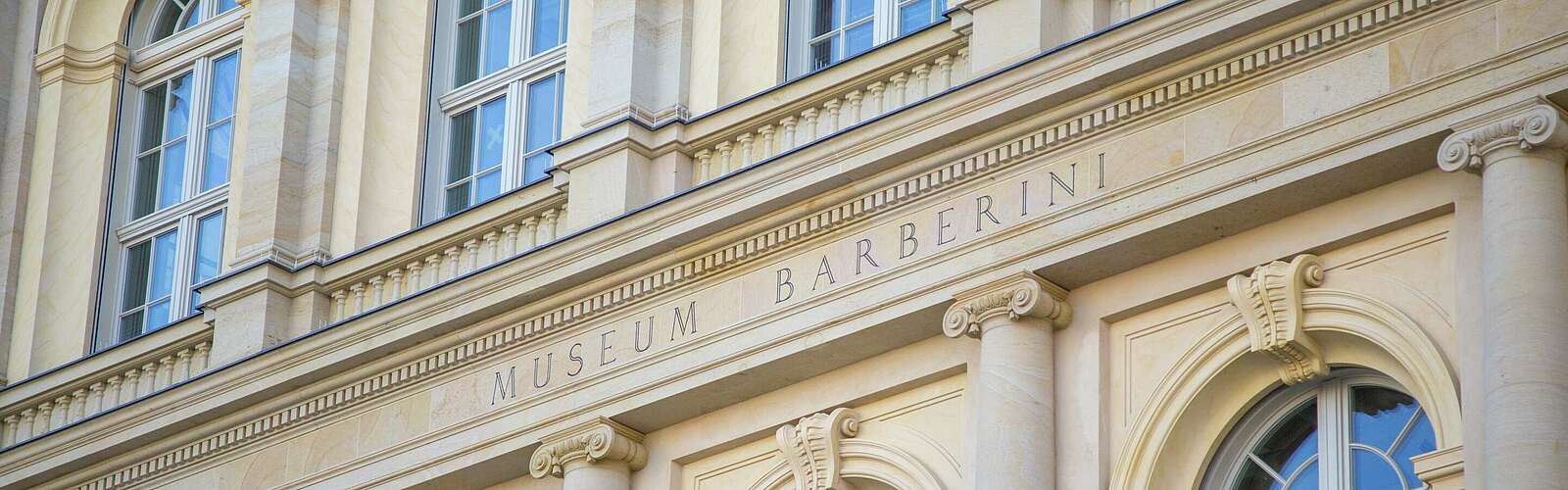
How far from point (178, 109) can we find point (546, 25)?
384 cm

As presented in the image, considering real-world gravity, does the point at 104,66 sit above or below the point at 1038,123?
above

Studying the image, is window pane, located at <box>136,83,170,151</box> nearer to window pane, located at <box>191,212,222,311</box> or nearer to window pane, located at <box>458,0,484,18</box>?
window pane, located at <box>191,212,222,311</box>

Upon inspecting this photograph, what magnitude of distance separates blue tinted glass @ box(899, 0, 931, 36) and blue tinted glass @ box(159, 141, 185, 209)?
6581 mm

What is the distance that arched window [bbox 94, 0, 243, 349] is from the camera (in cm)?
2172

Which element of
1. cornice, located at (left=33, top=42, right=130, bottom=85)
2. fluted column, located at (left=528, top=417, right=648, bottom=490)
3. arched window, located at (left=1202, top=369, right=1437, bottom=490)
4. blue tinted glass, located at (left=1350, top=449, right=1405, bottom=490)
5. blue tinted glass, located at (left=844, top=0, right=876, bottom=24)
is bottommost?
blue tinted glass, located at (left=1350, top=449, right=1405, bottom=490)

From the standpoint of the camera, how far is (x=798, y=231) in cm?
1686

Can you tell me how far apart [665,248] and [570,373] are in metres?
0.97

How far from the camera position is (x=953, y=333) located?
52.1 ft

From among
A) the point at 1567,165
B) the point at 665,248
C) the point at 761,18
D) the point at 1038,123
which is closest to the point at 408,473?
the point at 665,248

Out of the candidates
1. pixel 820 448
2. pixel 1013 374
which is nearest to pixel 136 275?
pixel 820 448

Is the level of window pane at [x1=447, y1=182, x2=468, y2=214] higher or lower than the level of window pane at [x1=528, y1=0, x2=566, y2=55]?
lower

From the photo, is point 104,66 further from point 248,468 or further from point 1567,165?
point 1567,165

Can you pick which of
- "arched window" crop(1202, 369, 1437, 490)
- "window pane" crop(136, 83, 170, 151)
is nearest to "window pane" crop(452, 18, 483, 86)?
"window pane" crop(136, 83, 170, 151)

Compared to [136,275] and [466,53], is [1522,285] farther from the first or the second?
[136,275]
